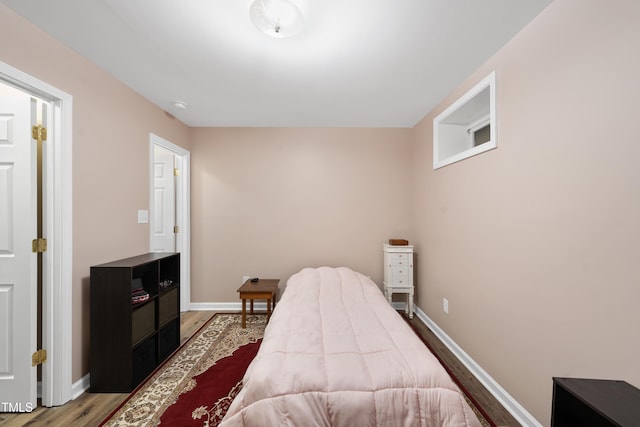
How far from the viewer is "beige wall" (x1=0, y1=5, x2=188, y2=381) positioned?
5.04 feet

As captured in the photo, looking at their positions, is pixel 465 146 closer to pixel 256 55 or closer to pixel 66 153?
pixel 256 55

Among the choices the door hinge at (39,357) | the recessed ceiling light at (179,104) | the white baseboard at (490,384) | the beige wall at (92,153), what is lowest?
the white baseboard at (490,384)

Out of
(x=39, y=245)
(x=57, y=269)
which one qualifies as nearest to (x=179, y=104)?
(x=39, y=245)

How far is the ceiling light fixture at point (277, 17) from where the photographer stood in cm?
132

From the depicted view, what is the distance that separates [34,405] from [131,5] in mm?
2635

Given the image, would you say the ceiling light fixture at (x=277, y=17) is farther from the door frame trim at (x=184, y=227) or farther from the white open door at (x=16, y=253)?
the door frame trim at (x=184, y=227)

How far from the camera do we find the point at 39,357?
1634mm

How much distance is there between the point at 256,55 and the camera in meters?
1.81

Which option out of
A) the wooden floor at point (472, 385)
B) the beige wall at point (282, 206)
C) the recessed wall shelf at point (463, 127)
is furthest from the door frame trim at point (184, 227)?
the recessed wall shelf at point (463, 127)

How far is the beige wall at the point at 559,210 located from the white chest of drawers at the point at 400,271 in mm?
914

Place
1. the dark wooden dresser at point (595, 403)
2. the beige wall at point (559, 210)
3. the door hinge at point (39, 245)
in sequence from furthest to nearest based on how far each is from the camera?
the door hinge at point (39, 245) → the beige wall at point (559, 210) → the dark wooden dresser at point (595, 403)

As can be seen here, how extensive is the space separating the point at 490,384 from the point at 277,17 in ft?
9.48

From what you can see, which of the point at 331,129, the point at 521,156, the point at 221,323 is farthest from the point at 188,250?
the point at 521,156

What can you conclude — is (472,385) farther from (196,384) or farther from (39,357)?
(39,357)
